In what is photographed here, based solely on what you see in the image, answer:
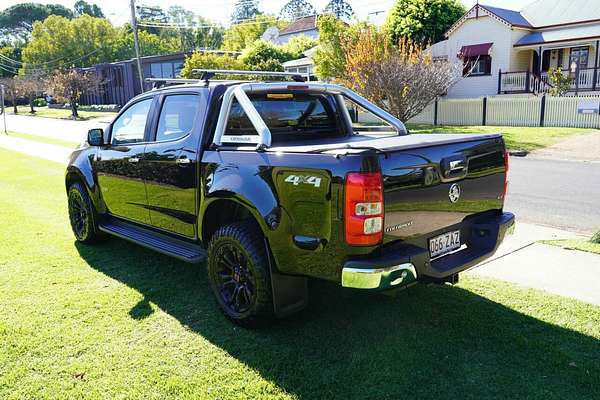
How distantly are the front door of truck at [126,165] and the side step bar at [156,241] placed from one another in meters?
0.11

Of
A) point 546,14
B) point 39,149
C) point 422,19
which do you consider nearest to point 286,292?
point 39,149

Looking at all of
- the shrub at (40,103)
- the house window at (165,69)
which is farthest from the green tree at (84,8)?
the house window at (165,69)

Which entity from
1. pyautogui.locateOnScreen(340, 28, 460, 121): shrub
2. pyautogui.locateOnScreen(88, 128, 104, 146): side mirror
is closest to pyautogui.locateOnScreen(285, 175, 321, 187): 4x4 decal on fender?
pyautogui.locateOnScreen(88, 128, 104, 146): side mirror

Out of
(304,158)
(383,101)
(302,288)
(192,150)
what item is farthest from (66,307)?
(383,101)

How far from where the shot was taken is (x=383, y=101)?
70.3 ft

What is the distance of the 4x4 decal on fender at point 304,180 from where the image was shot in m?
3.25

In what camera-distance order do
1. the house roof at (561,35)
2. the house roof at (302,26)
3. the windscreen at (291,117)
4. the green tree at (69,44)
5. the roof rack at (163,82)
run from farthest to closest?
the green tree at (69,44) → the house roof at (302,26) → the house roof at (561,35) → the roof rack at (163,82) → the windscreen at (291,117)

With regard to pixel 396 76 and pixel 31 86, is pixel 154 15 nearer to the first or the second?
pixel 31 86

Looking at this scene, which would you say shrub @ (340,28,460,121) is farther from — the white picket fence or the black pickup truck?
the black pickup truck

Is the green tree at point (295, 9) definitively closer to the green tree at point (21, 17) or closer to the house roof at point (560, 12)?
the green tree at point (21, 17)

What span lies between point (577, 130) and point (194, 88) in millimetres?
18285

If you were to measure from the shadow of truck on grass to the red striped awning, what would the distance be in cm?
2806

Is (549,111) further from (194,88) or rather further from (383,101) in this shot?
(194,88)

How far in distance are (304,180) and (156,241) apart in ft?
7.05
